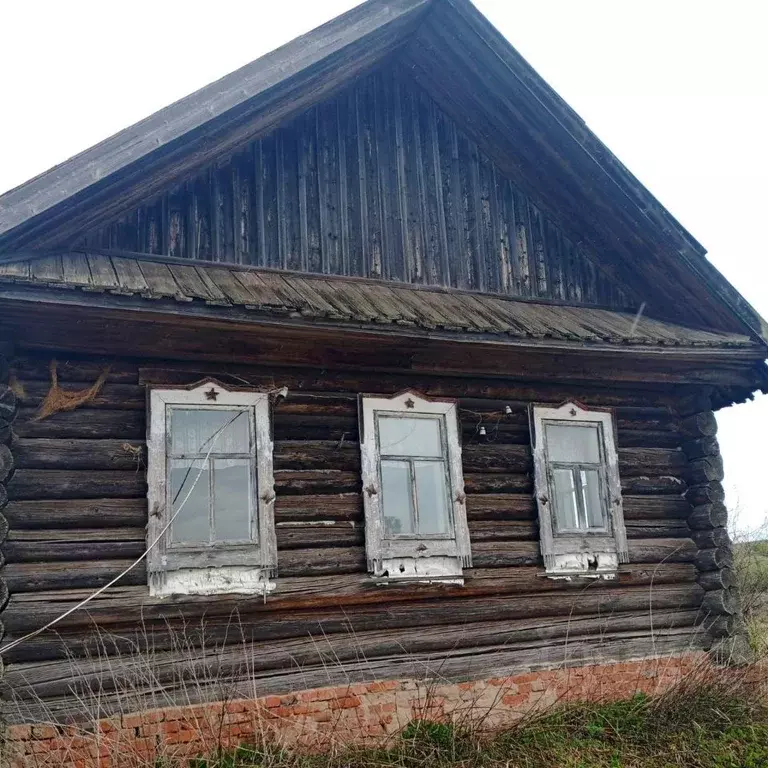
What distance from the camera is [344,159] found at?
8.52 metres

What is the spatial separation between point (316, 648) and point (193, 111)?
14.2ft

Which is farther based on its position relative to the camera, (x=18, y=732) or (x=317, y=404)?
(x=317, y=404)

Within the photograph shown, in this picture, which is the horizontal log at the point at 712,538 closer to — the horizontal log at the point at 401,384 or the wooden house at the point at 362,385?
the wooden house at the point at 362,385

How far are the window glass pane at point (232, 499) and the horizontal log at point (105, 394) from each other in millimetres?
781

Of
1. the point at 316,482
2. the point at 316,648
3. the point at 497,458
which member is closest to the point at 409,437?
the point at 497,458

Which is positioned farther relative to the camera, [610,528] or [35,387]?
[610,528]

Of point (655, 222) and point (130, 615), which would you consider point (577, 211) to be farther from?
point (130, 615)

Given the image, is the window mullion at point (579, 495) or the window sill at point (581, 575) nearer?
the window sill at point (581, 575)

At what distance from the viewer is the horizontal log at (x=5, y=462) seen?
617 cm

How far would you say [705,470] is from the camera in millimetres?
8828

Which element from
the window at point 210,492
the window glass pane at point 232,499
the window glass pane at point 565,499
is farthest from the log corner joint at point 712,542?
the window glass pane at point 232,499

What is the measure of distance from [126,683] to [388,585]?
2171 millimetres

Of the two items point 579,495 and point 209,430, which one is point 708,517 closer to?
point 579,495

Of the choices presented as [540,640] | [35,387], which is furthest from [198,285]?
[540,640]
